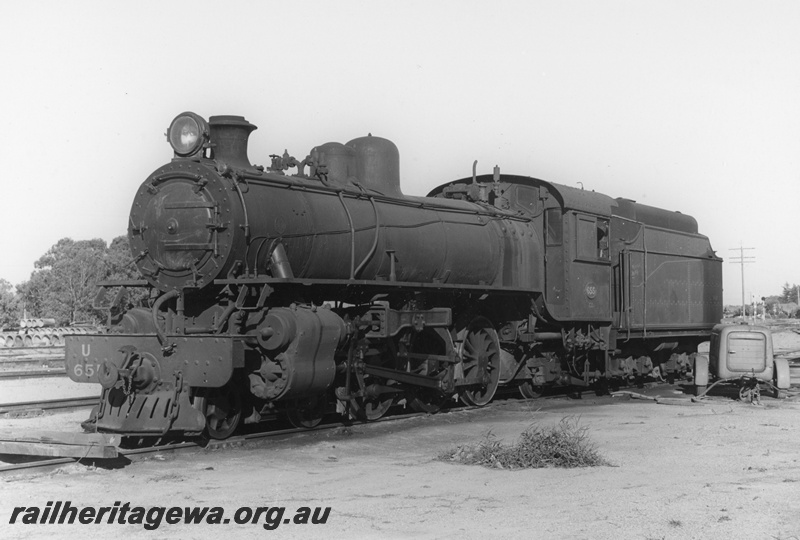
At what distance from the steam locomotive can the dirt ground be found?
863mm

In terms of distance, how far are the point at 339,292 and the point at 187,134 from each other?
8.99ft

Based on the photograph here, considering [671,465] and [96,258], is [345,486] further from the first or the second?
[96,258]

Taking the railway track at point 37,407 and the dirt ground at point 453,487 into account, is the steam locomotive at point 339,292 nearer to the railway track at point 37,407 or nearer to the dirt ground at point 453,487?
the dirt ground at point 453,487

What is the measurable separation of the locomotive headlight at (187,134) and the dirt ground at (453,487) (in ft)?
11.9

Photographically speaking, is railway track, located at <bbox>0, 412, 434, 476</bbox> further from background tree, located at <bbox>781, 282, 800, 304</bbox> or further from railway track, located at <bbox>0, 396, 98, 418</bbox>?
background tree, located at <bbox>781, 282, 800, 304</bbox>

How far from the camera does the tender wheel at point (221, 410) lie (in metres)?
10.1

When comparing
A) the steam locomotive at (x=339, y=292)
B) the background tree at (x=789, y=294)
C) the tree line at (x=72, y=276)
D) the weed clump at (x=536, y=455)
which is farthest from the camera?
the background tree at (x=789, y=294)

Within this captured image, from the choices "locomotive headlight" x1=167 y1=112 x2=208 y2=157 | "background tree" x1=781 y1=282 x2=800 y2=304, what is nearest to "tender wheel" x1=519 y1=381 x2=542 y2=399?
"locomotive headlight" x1=167 y1=112 x2=208 y2=157

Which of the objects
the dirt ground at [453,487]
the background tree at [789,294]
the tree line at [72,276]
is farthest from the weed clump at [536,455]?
the background tree at [789,294]

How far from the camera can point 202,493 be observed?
292 inches

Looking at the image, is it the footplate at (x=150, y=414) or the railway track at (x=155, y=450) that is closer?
the railway track at (x=155, y=450)

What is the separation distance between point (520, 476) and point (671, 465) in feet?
5.50

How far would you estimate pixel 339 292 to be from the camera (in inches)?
447

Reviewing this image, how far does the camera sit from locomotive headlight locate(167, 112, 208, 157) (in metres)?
10.4
